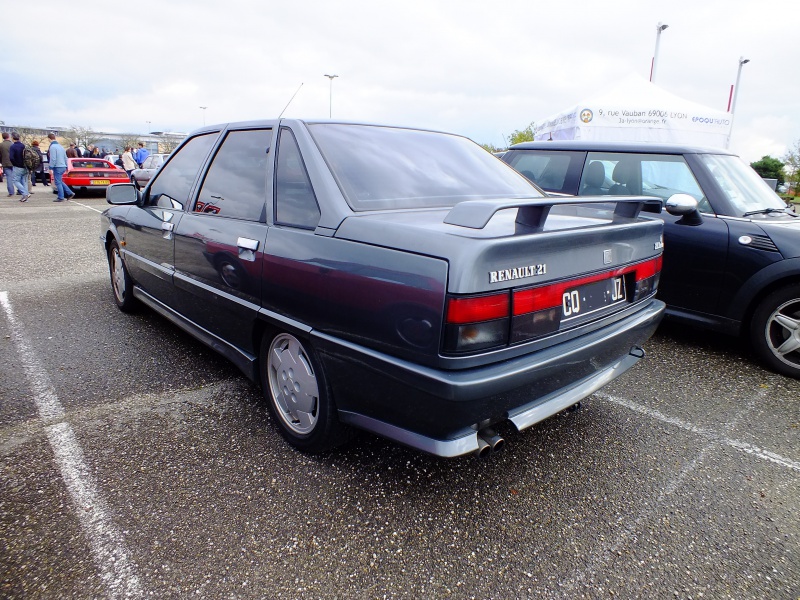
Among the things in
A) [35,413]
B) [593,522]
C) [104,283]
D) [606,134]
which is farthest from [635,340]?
[606,134]

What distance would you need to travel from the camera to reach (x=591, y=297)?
218 centimetres

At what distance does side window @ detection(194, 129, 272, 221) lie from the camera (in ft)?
8.74

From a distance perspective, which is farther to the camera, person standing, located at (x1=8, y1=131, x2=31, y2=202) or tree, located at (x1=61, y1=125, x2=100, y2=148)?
tree, located at (x1=61, y1=125, x2=100, y2=148)

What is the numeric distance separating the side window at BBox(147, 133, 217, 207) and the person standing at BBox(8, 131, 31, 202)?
13259 millimetres

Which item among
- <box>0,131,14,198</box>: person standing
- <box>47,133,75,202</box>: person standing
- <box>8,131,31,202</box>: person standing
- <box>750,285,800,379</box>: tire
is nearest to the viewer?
<box>750,285,800,379</box>: tire

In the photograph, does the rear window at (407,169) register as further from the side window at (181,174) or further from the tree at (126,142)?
the tree at (126,142)

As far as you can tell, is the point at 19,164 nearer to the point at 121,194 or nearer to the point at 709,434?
the point at 121,194

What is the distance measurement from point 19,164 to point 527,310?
16.6 m

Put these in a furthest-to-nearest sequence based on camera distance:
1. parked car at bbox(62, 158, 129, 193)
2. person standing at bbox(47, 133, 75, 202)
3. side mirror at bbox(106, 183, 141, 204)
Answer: parked car at bbox(62, 158, 129, 193), person standing at bbox(47, 133, 75, 202), side mirror at bbox(106, 183, 141, 204)

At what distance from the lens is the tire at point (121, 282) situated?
4.35 m

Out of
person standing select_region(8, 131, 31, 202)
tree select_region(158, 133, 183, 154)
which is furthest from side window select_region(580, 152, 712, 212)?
tree select_region(158, 133, 183, 154)

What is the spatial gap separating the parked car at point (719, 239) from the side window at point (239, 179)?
8.98ft

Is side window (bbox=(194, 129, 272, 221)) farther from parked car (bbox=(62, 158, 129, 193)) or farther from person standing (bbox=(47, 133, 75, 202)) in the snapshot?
parked car (bbox=(62, 158, 129, 193))

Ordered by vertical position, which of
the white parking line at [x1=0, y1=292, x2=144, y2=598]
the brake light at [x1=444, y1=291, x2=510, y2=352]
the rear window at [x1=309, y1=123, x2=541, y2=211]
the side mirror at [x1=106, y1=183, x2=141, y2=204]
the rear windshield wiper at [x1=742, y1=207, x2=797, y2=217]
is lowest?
the white parking line at [x1=0, y1=292, x2=144, y2=598]
